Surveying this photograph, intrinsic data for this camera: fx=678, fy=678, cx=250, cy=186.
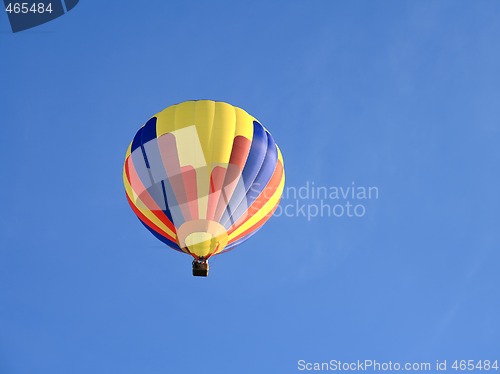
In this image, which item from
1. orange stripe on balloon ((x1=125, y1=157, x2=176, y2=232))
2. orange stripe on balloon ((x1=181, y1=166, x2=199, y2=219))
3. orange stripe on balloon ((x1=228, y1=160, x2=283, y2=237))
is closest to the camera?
orange stripe on balloon ((x1=181, y1=166, x2=199, y2=219))

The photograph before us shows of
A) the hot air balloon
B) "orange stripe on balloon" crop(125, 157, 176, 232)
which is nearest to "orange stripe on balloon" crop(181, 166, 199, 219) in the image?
the hot air balloon

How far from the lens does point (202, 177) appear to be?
17.5 metres

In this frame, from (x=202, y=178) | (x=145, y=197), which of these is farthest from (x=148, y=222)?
(x=202, y=178)

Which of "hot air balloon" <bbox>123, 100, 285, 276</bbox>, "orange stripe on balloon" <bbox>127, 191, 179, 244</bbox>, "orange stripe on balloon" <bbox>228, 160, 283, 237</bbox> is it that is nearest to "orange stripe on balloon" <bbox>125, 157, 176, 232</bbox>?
"hot air balloon" <bbox>123, 100, 285, 276</bbox>

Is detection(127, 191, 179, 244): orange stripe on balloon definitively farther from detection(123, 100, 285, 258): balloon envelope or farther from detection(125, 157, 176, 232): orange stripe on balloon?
detection(125, 157, 176, 232): orange stripe on balloon

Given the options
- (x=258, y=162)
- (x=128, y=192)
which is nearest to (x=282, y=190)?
(x=258, y=162)

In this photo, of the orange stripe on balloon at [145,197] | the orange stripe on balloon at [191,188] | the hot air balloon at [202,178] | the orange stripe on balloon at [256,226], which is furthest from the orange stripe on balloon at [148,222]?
the orange stripe on balloon at [256,226]

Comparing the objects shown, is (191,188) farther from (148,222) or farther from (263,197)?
(263,197)

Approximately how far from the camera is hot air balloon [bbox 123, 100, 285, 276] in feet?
57.2

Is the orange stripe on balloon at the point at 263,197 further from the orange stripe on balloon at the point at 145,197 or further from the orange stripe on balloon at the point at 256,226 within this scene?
the orange stripe on balloon at the point at 145,197

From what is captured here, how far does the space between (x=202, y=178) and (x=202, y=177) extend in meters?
0.03

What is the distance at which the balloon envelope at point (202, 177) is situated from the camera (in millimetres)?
17438

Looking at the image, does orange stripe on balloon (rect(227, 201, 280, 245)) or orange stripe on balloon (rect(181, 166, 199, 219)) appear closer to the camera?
orange stripe on balloon (rect(181, 166, 199, 219))

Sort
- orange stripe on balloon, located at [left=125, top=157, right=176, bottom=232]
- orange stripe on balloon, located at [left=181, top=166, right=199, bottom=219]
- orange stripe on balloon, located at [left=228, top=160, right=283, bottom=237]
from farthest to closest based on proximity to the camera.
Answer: orange stripe on balloon, located at [left=228, top=160, right=283, bottom=237]
orange stripe on balloon, located at [left=125, top=157, right=176, bottom=232]
orange stripe on balloon, located at [left=181, top=166, right=199, bottom=219]
